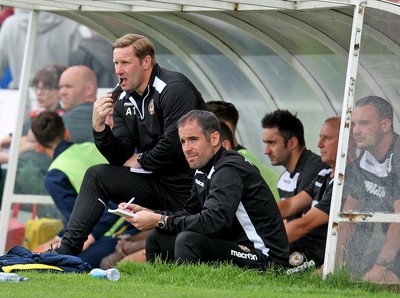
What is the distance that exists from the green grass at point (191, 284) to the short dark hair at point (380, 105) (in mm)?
1369

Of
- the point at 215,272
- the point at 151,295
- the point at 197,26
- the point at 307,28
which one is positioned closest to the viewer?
the point at 151,295

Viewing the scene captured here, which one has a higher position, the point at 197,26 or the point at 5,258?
the point at 197,26

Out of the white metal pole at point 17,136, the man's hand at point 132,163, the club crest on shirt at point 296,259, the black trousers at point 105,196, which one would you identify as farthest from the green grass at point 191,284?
the white metal pole at point 17,136

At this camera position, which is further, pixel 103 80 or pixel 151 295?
pixel 103 80

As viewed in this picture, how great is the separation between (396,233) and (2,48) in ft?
33.8

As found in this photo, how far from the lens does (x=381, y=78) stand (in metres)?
10.3

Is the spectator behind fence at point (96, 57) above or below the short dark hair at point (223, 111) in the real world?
above

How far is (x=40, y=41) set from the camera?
61.9 feet

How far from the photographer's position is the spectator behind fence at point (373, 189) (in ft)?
33.1

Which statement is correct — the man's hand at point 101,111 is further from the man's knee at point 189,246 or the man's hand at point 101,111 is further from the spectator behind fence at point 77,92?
the spectator behind fence at point 77,92

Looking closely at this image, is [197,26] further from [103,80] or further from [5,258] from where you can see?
[103,80]

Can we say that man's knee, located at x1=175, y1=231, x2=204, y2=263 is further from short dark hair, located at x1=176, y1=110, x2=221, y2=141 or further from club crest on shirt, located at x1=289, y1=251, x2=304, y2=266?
club crest on shirt, located at x1=289, y1=251, x2=304, y2=266

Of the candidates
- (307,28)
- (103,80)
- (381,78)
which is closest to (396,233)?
(381,78)

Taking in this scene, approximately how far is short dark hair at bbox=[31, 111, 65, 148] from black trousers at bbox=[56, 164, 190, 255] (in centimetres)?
396
